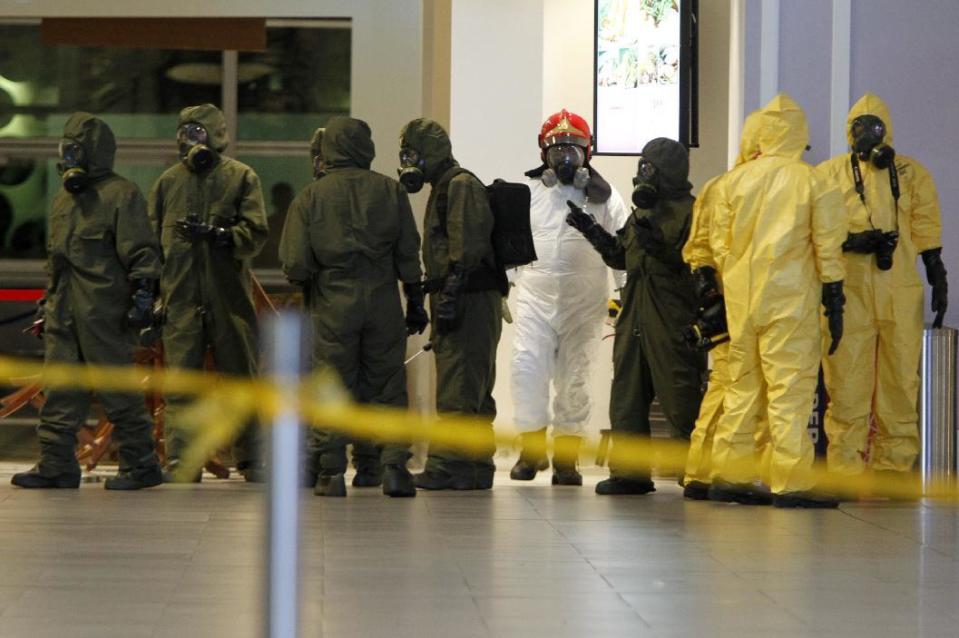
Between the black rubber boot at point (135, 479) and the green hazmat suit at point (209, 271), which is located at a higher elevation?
the green hazmat suit at point (209, 271)

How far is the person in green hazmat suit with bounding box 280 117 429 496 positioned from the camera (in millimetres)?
8195

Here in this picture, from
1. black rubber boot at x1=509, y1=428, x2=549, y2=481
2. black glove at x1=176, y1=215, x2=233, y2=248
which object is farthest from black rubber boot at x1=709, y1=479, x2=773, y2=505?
black glove at x1=176, y1=215, x2=233, y2=248

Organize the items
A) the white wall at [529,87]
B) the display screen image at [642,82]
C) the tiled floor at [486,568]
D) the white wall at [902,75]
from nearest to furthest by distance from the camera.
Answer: the tiled floor at [486,568]
the white wall at [902,75]
the display screen image at [642,82]
the white wall at [529,87]

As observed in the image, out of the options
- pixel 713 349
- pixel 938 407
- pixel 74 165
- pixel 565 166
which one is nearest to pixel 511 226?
pixel 565 166

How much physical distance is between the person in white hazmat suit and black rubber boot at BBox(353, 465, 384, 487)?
3.04ft

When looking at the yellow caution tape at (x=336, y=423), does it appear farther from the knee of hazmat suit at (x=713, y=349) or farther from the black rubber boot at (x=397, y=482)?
the knee of hazmat suit at (x=713, y=349)

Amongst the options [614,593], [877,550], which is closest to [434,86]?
[877,550]

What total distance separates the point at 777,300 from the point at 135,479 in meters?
3.10

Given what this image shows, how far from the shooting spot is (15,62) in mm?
11836

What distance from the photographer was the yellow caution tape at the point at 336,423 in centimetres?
827

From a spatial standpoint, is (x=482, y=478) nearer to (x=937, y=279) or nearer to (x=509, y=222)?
(x=509, y=222)

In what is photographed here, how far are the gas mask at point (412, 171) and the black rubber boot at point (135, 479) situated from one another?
5.92 ft

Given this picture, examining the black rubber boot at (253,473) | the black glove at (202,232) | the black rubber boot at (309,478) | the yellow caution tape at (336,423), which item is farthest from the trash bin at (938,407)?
the black glove at (202,232)

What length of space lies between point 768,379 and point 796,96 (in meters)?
2.39
